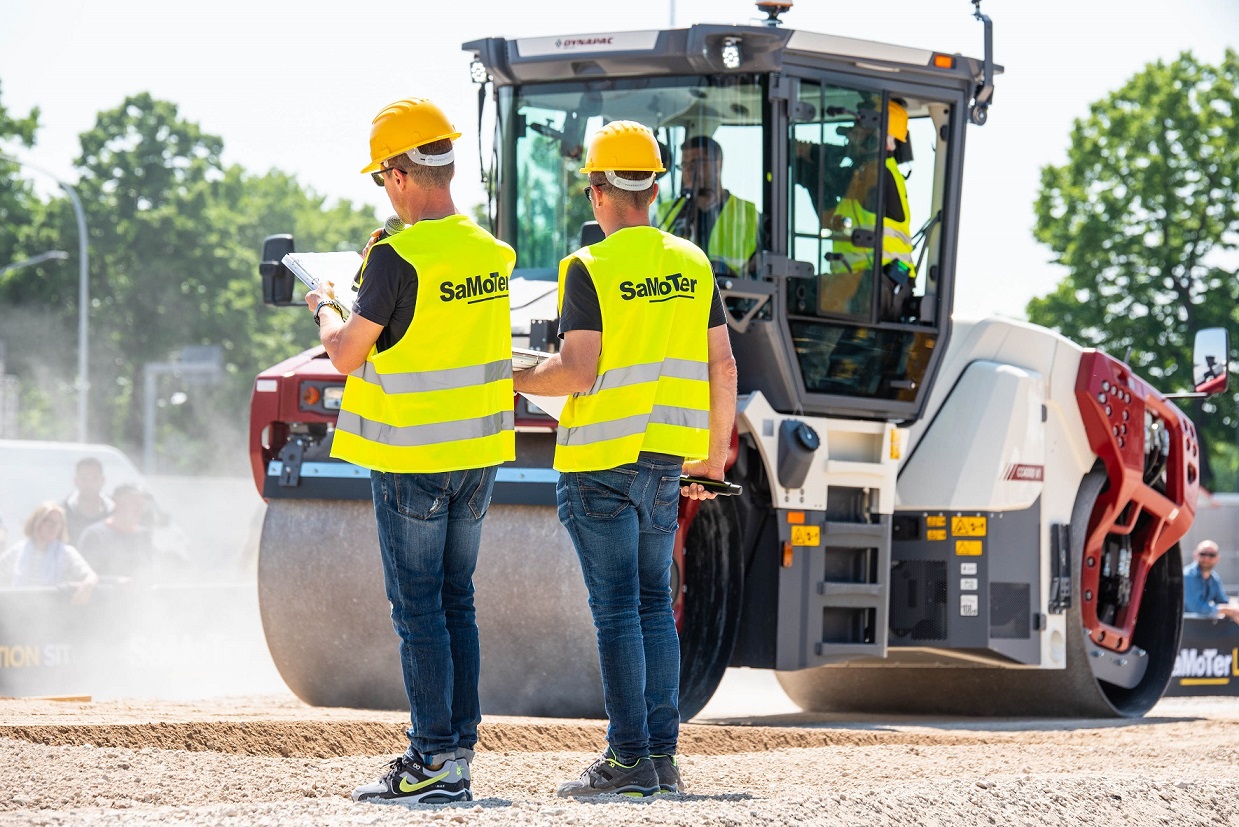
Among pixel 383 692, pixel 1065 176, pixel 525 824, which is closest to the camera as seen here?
pixel 525 824

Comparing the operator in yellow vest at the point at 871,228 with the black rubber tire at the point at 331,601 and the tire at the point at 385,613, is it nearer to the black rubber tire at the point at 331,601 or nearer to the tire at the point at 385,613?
the tire at the point at 385,613

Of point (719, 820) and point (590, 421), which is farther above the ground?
point (590, 421)

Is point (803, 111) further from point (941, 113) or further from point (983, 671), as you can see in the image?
point (983, 671)

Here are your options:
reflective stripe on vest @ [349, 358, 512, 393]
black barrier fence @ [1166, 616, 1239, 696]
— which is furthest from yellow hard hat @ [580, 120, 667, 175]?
black barrier fence @ [1166, 616, 1239, 696]

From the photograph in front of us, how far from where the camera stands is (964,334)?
30.7 ft

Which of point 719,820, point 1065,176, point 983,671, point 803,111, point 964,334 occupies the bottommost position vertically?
point 983,671

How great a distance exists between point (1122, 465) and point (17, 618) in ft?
20.6

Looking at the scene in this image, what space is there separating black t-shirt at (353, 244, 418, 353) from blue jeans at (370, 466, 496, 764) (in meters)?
0.39

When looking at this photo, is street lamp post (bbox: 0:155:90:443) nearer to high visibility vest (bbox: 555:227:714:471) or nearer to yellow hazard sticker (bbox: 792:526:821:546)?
yellow hazard sticker (bbox: 792:526:821:546)

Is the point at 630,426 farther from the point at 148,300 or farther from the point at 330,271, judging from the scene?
the point at 148,300

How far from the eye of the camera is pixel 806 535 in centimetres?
814

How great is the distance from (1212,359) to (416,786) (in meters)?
6.47

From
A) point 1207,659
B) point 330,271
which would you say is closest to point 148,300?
point 1207,659

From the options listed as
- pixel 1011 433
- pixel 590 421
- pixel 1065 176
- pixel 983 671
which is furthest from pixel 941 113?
pixel 1065 176
